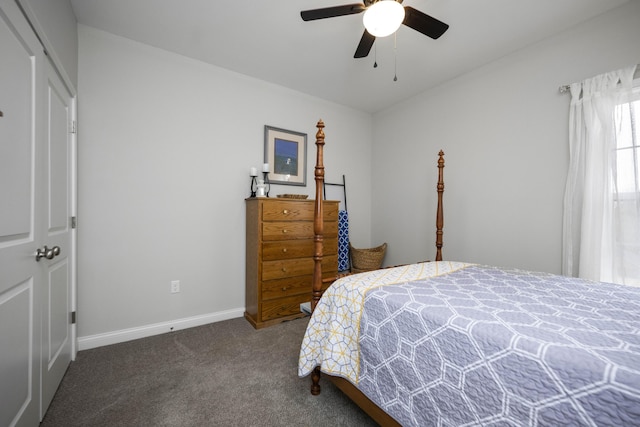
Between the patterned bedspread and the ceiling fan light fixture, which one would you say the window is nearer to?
the patterned bedspread

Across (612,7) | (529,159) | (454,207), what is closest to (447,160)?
(454,207)

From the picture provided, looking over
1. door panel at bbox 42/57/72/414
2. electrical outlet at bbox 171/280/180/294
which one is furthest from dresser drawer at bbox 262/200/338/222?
door panel at bbox 42/57/72/414

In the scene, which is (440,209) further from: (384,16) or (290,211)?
(384,16)

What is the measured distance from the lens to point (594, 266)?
1.85 metres

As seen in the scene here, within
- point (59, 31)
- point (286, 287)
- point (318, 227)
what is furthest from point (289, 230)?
point (59, 31)

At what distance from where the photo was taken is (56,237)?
157cm

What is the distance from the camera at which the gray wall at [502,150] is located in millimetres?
2008

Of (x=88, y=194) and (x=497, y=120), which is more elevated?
(x=497, y=120)

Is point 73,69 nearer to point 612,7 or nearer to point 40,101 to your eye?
point 40,101

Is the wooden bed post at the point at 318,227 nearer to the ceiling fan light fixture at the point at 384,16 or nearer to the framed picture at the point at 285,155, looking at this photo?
the ceiling fan light fixture at the point at 384,16

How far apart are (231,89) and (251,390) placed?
8.85ft

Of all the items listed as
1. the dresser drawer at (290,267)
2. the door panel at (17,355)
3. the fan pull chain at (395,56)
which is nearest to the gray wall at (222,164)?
the dresser drawer at (290,267)

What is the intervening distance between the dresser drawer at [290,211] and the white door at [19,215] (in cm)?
149

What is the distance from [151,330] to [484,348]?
254 centimetres
